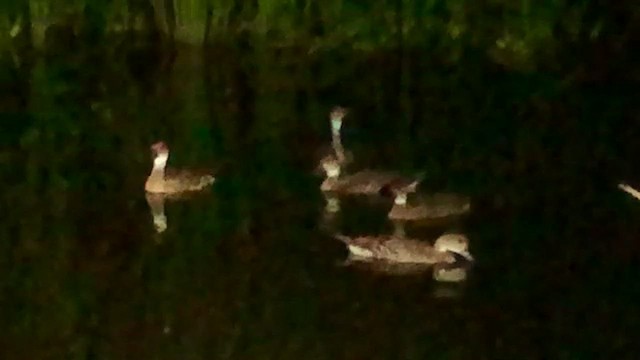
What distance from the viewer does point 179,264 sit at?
10.5 ft

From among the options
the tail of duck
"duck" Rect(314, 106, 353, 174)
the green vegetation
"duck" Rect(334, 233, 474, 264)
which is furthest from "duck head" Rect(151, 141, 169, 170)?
the green vegetation

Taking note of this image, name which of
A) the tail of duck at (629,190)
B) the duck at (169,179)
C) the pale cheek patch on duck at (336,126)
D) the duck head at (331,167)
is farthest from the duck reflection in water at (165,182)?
the tail of duck at (629,190)

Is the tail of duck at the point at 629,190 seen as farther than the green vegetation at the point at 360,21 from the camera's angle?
No

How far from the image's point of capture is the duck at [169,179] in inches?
145

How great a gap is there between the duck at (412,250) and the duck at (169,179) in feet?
2.22

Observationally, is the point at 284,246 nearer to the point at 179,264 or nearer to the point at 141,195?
the point at 179,264

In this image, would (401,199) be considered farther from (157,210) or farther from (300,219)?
(157,210)

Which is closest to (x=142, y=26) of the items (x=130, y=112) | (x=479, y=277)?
(x=130, y=112)

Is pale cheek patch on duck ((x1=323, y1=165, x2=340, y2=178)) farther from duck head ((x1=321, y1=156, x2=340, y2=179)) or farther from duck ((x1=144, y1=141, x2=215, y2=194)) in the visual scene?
duck ((x1=144, y1=141, x2=215, y2=194))

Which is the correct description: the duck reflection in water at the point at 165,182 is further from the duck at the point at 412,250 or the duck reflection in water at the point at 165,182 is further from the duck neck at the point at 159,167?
the duck at the point at 412,250

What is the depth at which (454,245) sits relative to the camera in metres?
3.14

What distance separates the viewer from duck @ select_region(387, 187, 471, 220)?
344 centimetres

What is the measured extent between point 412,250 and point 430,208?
0.34 m

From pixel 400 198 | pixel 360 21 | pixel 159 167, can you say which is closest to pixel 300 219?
pixel 400 198
